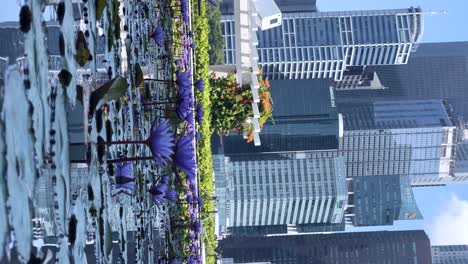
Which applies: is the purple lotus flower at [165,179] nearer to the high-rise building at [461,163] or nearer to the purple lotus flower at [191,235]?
the purple lotus flower at [191,235]

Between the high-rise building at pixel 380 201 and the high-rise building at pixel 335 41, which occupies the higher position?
the high-rise building at pixel 335 41

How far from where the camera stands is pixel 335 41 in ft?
275

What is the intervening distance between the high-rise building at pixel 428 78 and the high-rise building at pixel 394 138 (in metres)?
3.75

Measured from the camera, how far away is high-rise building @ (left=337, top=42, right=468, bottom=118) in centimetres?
9404

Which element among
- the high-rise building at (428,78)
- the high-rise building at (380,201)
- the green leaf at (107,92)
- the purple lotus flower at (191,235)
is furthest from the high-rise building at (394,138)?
the green leaf at (107,92)

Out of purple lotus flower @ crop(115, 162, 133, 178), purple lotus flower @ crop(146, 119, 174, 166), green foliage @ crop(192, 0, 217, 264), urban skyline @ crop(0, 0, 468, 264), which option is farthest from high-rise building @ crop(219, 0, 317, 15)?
purple lotus flower @ crop(146, 119, 174, 166)

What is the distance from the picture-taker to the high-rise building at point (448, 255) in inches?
4345

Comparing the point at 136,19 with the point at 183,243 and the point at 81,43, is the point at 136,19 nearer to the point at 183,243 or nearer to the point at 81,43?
the point at 81,43

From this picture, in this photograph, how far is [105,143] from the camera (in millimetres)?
4461

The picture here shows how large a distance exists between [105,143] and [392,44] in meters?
83.1

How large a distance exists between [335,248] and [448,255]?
37.2 meters

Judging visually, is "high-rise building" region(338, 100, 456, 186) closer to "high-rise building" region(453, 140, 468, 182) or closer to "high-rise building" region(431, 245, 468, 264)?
"high-rise building" region(453, 140, 468, 182)

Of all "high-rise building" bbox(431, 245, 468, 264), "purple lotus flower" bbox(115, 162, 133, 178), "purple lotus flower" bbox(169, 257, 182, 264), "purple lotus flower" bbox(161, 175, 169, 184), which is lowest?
"high-rise building" bbox(431, 245, 468, 264)

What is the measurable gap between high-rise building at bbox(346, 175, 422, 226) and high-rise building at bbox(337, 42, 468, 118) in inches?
440
